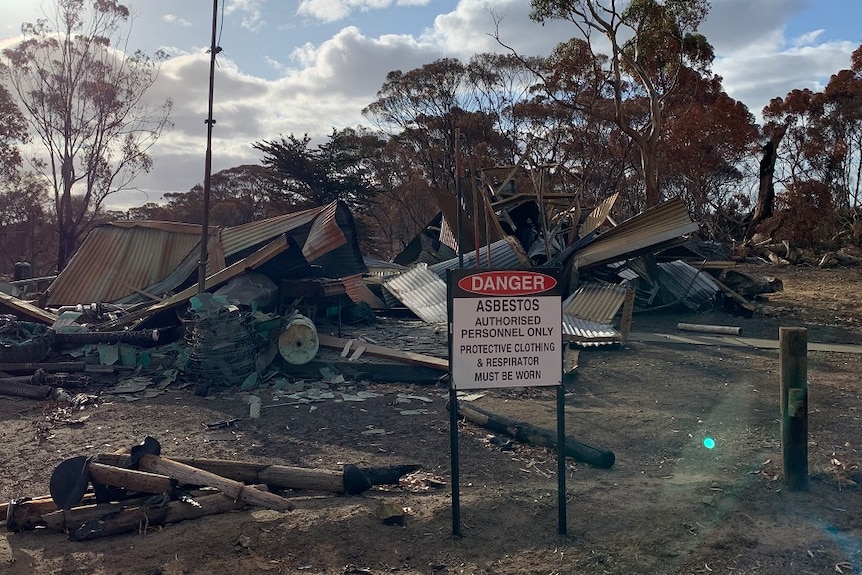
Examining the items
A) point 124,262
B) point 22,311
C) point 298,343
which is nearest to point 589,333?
point 298,343

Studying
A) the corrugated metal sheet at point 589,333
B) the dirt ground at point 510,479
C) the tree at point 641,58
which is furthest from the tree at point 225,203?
the dirt ground at point 510,479

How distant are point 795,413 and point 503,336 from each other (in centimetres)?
227

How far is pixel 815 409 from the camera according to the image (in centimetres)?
719

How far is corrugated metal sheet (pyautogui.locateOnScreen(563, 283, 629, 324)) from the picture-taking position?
40.3ft

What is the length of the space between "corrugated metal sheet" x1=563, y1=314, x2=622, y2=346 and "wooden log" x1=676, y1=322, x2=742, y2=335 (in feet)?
8.36

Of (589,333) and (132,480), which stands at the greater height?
(589,333)

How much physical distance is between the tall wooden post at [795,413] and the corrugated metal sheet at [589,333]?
5982 millimetres

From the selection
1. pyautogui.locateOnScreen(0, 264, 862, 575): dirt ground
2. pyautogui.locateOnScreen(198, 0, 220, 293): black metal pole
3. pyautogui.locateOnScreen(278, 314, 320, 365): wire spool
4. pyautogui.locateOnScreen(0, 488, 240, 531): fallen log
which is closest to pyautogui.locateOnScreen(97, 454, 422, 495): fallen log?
pyautogui.locateOnScreen(0, 264, 862, 575): dirt ground

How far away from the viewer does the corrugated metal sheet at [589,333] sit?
438 inches

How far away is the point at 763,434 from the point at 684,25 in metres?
24.6

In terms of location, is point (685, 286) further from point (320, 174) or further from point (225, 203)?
point (225, 203)

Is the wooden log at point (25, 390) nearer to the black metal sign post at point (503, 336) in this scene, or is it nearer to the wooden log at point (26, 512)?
the wooden log at point (26, 512)

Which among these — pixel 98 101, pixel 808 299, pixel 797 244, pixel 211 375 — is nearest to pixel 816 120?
pixel 797 244

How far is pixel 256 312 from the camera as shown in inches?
381
